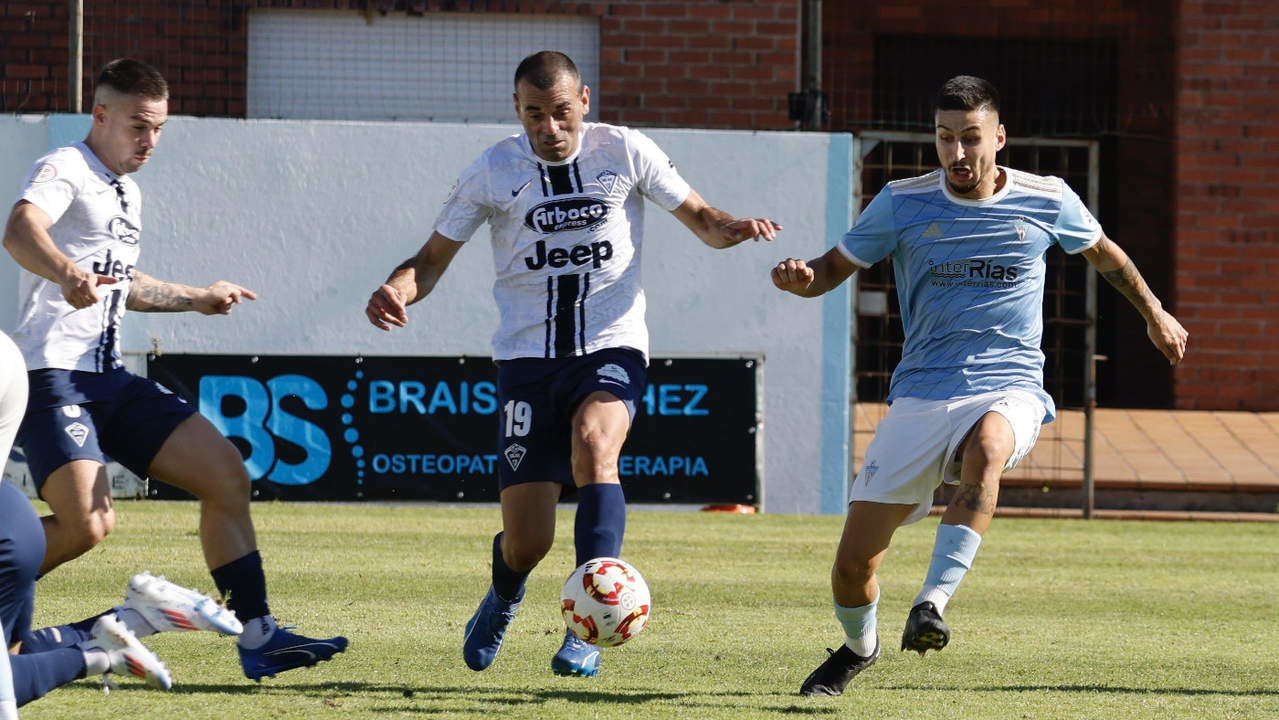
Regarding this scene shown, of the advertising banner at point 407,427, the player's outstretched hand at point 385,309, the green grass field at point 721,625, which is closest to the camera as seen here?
the green grass field at point 721,625

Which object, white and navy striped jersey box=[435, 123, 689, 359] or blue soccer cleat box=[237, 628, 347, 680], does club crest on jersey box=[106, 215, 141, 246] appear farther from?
blue soccer cleat box=[237, 628, 347, 680]

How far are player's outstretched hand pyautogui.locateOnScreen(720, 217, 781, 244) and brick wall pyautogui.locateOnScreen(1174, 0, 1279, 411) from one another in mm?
11163

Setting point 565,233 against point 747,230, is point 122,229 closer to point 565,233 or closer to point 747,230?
point 565,233

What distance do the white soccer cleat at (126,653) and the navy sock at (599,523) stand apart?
1.44 meters

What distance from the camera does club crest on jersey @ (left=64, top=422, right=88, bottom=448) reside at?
536 cm

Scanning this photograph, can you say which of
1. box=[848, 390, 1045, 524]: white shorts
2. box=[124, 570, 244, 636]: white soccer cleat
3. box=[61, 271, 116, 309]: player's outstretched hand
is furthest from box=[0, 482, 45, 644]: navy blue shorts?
box=[848, 390, 1045, 524]: white shorts

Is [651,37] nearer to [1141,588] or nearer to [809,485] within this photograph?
[809,485]

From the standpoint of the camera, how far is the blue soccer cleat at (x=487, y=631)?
5816 millimetres

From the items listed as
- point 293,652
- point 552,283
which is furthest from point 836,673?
point 293,652

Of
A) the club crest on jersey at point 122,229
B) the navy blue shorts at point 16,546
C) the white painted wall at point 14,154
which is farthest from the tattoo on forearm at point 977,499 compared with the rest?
the white painted wall at point 14,154

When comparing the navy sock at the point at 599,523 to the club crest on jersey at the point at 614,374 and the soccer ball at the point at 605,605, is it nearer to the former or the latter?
the soccer ball at the point at 605,605

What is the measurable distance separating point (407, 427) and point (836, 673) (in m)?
7.83

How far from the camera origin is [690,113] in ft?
47.8

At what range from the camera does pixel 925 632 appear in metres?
4.87
